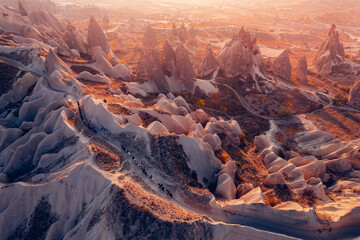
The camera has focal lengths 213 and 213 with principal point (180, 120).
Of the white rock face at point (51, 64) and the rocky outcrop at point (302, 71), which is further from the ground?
the white rock face at point (51, 64)

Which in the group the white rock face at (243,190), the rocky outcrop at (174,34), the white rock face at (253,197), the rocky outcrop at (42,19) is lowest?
the rocky outcrop at (174,34)

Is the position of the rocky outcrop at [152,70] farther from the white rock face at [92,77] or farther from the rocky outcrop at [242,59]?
the rocky outcrop at [242,59]

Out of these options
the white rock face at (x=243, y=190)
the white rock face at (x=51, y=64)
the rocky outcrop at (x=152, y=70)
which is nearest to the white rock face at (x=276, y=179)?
the white rock face at (x=243, y=190)

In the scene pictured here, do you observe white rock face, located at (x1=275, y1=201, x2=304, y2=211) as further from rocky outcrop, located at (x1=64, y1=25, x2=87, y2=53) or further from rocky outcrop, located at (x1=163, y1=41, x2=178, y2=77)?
rocky outcrop, located at (x1=64, y1=25, x2=87, y2=53)

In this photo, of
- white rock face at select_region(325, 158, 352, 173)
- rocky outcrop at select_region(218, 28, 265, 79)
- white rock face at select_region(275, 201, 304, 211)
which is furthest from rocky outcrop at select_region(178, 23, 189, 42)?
white rock face at select_region(275, 201, 304, 211)

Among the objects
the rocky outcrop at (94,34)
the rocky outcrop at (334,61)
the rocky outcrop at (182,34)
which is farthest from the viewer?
the rocky outcrop at (182,34)

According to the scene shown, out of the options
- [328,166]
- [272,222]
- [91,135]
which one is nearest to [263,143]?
[328,166]
